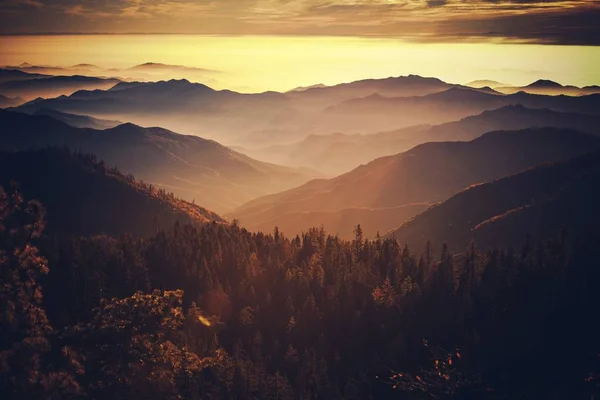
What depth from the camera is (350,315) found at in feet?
433

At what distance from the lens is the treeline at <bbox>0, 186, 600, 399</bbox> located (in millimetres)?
88000

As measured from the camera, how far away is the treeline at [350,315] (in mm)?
88000

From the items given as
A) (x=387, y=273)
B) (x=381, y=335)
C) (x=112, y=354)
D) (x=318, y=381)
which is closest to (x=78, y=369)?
(x=112, y=354)

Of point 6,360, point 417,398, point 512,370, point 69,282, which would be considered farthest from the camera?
point 69,282

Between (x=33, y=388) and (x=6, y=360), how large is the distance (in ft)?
8.13

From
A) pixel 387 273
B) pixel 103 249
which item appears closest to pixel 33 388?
pixel 387 273

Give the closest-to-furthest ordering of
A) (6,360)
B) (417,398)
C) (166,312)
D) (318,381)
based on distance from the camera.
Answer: (6,360) < (166,312) < (417,398) < (318,381)

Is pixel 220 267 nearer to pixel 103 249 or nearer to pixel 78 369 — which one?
pixel 103 249

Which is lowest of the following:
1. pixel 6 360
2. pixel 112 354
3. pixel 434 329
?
pixel 434 329

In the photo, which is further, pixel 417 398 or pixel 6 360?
pixel 417 398

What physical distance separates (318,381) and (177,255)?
81.3m

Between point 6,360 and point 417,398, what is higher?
point 6,360

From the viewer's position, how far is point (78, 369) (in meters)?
34.6

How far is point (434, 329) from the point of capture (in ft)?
421
